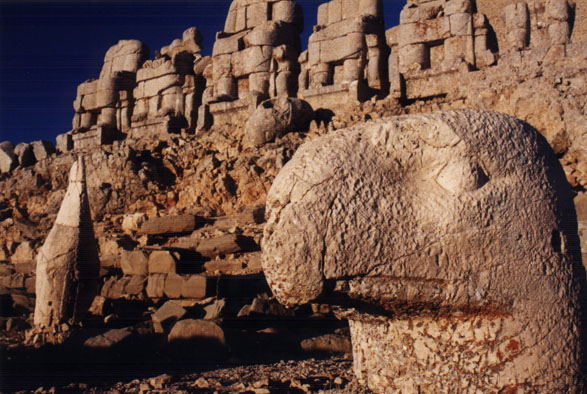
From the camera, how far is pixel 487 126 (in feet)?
6.68

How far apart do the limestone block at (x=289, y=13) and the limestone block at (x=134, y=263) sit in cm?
1051

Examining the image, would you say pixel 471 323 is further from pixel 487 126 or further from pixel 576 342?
pixel 487 126

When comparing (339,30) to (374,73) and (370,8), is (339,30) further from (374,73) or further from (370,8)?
(374,73)

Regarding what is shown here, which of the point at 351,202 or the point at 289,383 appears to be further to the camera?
the point at 289,383

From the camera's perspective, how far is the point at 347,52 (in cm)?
1392

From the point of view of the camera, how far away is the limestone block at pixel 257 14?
16.9m

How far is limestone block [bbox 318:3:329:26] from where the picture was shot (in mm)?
15320

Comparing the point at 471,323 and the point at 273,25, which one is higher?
the point at 273,25

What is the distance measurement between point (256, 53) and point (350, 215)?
14520 millimetres

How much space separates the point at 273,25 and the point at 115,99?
7.50m

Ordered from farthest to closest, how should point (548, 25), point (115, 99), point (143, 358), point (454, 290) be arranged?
point (115, 99) < point (548, 25) < point (143, 358) < point (454, 290)

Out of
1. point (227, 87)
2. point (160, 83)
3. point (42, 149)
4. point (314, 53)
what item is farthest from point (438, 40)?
point (42, 149)

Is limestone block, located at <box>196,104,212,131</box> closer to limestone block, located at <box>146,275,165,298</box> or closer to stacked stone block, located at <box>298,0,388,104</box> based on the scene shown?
stacked stone block, located at <box>298,0,388,104</box>

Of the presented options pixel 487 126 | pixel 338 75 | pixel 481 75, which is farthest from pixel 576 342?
pixel 338 75
